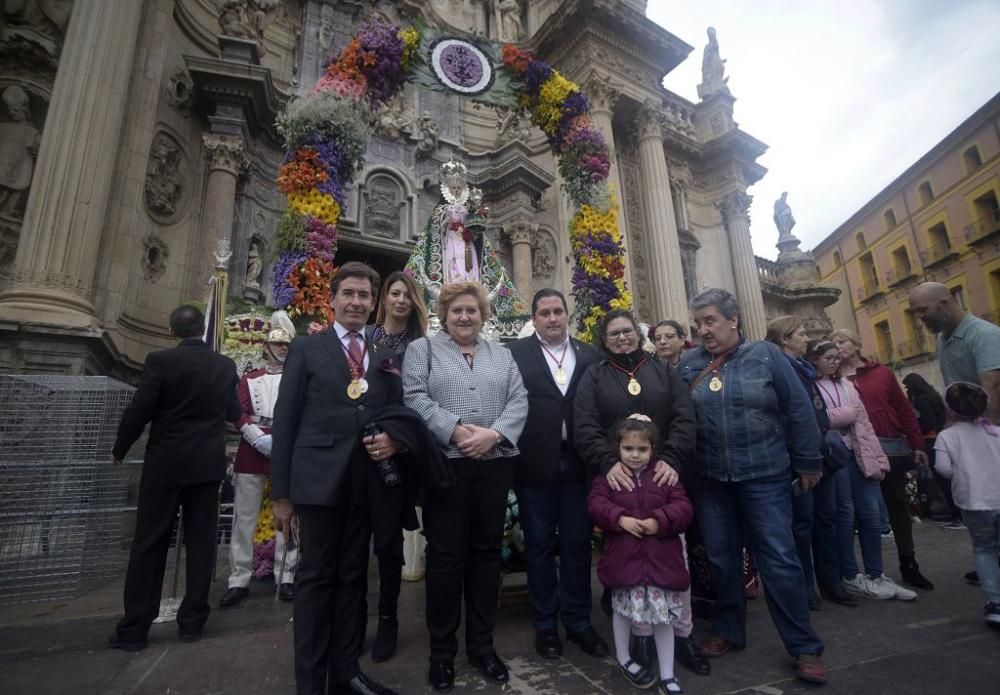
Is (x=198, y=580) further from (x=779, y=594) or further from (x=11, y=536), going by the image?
(x=779, y=594)

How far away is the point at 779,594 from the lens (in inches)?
99.3

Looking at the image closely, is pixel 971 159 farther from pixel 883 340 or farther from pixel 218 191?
pixel 218 191

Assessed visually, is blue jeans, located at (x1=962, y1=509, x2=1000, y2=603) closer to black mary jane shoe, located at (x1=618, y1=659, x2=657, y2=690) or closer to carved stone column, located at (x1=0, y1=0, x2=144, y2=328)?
black mary jane shoe, located at (x1=618, y1=659, x2=657, y2=690)

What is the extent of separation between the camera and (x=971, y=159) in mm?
23297

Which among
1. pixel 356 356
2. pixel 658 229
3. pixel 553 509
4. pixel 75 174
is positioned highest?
pixel 658 229

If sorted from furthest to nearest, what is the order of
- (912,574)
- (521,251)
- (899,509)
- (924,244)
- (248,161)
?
(924,244) → (521,251) → (248,161) → (899,509) → (912,574)

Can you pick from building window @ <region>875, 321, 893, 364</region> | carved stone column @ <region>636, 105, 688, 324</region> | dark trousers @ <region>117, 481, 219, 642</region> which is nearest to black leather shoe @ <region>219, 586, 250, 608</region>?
dark trousers @ <region>117, 481, 219, 642</region>

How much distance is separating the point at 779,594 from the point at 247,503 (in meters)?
3.94

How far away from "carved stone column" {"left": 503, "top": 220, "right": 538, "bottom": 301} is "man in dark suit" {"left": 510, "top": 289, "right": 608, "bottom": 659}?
444 inches

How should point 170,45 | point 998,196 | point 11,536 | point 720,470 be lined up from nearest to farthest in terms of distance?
1. point 720,470
2. point 11,536
3. point 170,45
4. point 998,196

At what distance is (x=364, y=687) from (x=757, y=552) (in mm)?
2135

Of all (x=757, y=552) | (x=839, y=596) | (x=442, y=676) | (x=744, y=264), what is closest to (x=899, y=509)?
(x=839, y=596)

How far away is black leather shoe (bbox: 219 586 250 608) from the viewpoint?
3.73m

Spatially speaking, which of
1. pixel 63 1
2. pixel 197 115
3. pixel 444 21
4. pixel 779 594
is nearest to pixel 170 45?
pixel 197 115
